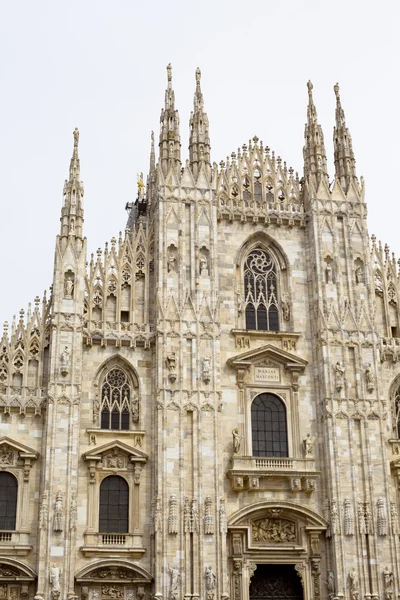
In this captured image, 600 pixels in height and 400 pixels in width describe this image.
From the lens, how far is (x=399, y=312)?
31.8 metres

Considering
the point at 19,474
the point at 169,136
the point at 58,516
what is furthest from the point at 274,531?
the point at 169,136

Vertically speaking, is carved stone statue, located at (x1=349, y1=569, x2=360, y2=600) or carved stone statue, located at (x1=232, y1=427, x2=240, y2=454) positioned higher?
carved stone statue, located at (x1=232, y1=427, x2=240, y2=454)

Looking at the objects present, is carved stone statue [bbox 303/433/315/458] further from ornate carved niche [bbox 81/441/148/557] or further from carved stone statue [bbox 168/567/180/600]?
carved stone statue [bbox 168/567/180/600]

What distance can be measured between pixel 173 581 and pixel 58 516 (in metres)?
3.85

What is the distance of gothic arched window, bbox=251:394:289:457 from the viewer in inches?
1143

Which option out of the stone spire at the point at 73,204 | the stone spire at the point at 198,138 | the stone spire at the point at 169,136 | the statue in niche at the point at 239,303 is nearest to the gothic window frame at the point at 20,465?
the stone spire at the point at 73,204

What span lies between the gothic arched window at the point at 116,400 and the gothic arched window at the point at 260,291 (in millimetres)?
4791

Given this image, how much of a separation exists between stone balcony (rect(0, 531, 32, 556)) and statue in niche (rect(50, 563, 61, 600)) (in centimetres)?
117

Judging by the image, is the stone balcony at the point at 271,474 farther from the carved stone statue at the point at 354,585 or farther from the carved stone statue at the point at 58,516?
the carved stone statue at the point at 58,516

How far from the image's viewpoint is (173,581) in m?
26.1

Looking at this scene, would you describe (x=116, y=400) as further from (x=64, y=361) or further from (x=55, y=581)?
(x=55, y=581)

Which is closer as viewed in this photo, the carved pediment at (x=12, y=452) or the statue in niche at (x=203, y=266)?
the carved pediment at (x=12, y=452)

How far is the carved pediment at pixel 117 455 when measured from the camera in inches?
1080

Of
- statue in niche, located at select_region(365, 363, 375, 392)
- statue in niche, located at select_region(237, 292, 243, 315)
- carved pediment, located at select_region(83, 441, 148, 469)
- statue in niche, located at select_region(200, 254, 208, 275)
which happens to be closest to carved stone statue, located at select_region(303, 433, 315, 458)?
statue in niche, located at select_region(365, 363, 375, 392)
